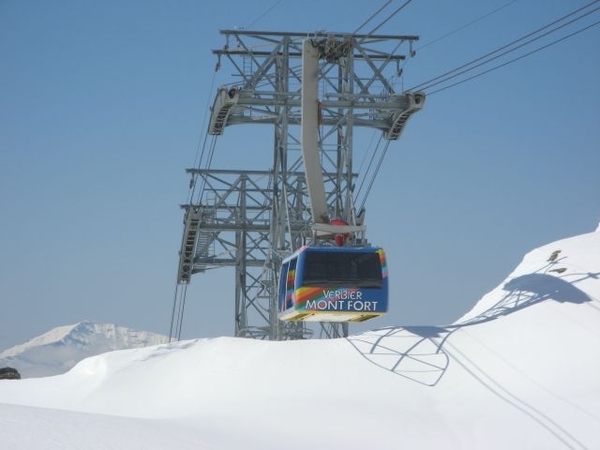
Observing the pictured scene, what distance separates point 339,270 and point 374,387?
547 centimetres

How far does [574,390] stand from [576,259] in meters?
8.20

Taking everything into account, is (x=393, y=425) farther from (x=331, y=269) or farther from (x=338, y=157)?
(x=338, y=157)

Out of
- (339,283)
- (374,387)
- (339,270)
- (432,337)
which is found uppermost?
(339,270)

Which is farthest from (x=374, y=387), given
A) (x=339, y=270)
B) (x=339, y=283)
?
(x=339, y=270)

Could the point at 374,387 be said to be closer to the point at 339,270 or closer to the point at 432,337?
the point at 432,337

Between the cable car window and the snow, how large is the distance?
5.91 ft

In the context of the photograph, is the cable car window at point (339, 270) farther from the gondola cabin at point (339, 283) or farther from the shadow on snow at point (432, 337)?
the shadow on snow at point (432, 337)

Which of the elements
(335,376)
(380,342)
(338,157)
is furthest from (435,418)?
(338,157)

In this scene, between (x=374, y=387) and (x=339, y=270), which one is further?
(x=339, y=270)

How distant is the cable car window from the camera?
26.7 m

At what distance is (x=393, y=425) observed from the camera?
63.5 ft

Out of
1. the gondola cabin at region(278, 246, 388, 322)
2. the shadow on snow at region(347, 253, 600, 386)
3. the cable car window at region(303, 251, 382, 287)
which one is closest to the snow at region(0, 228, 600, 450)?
the shadow on snow at region(347, 253, 600, 386)

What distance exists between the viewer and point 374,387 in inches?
862

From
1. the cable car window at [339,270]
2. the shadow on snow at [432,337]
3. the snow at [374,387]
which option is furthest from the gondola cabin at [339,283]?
the snow at [374,387]
